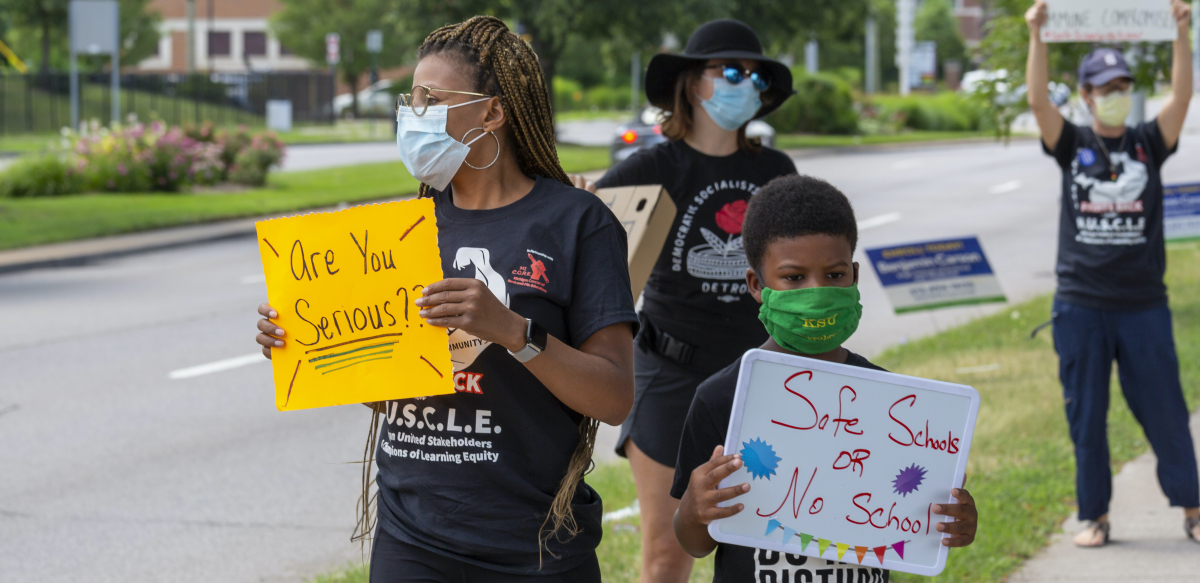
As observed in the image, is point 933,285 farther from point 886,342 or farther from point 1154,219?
point 1154,219

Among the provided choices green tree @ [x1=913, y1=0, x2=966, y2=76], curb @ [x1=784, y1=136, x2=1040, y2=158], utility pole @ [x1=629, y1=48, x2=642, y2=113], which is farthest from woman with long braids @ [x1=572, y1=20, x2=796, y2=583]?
green tree @ [x1=913, y1=0, x2=966, y2=76]

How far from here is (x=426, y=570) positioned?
249 cm

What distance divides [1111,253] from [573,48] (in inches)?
2393

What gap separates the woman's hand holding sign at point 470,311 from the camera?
2.16 metres

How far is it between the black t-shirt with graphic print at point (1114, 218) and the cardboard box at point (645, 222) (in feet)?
7.33

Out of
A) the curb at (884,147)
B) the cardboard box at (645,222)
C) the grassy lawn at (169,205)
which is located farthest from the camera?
the curb at (884,147)

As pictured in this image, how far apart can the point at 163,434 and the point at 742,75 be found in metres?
4.63

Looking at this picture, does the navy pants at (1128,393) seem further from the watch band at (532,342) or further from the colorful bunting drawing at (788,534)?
the watch band at (532,342)

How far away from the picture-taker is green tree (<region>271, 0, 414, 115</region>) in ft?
195

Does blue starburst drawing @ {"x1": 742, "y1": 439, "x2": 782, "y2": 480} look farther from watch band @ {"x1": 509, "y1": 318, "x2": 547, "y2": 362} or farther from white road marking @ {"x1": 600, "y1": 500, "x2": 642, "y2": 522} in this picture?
white road marking @ {"x1": 600, "y1": 500, "x2": 642, "y2": 522}

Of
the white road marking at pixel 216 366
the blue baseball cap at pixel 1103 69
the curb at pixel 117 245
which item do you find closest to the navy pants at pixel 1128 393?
the blue baseball cap at pixel 1103 69

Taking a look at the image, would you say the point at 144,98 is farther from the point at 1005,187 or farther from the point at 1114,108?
the point at 1114,108

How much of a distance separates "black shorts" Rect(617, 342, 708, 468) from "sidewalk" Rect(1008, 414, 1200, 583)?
5.41ft

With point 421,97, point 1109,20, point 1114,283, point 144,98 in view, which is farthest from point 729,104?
point 144,98
